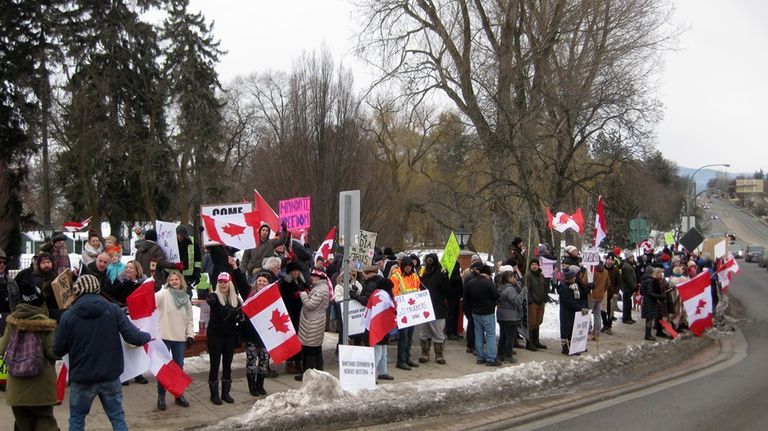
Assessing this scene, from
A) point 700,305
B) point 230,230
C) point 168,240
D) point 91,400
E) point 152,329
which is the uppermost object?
point 230,230

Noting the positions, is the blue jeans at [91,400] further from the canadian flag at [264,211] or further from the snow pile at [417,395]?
the canadian flag at [264,211]

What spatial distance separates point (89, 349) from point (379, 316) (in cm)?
496

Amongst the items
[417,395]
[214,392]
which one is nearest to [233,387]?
[214,392]

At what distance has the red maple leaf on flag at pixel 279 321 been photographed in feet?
30.4

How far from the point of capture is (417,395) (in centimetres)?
967

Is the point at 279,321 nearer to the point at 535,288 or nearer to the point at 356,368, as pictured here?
the point at 356,368

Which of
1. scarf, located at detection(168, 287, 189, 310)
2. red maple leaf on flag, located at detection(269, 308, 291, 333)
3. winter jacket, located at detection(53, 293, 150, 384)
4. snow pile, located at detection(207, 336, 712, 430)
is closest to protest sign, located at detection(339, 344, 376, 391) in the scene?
snow pile, located at detection(207, 336, 712, 430)

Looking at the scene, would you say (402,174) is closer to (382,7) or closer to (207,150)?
(207,150)

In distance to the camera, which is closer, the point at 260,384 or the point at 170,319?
the point at 170,319

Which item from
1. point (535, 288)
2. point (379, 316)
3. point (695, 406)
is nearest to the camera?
point (695, 406)

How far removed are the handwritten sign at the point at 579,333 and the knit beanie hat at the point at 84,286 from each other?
9.39 meters

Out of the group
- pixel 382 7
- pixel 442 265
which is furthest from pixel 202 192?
pixel 442 265

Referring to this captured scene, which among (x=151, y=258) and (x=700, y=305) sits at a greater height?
(x=151, y=258)

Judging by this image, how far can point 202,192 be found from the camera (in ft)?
134
